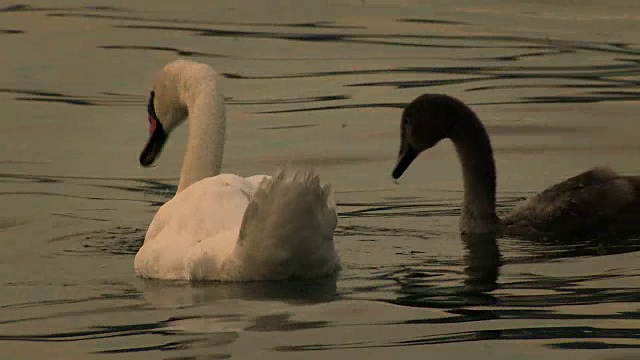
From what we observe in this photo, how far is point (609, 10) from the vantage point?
23.8m

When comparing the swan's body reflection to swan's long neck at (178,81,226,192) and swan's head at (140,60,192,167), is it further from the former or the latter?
swan's head at (140,60,192,167)

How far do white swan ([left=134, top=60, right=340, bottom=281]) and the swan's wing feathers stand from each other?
6.34 ft

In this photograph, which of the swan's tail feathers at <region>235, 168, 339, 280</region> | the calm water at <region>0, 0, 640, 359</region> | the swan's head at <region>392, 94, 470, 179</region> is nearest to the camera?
the calm water at <region>0, 0, 640, 359</region>

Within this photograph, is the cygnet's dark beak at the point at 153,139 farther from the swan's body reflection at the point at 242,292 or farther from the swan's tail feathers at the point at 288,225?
the swan's tail feathers at the point at 288,225

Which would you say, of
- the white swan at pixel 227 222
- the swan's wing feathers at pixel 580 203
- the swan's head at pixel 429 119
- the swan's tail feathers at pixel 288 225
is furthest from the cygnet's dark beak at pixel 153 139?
the swan's tail feathers at pixel 288 225

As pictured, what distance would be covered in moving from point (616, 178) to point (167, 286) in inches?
124

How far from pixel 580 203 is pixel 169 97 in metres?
2.59

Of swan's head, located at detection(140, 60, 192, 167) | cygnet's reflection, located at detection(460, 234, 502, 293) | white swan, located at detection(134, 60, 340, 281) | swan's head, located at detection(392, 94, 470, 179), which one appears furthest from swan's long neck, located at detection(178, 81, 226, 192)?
cygnet's reflection, located at detection(460, 234, 502, 293)

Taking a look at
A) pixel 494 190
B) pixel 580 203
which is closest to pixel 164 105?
pixel 494 190

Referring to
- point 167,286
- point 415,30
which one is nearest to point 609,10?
point 415,30

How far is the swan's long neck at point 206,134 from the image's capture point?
448 inches

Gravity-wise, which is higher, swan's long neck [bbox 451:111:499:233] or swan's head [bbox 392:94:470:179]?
swan's head [bbox 392:94:470:179]

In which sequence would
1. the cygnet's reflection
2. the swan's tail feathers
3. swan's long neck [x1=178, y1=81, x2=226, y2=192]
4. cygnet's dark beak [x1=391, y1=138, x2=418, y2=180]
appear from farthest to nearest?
cygnet's dark beak [x1=391, y1=138, x2=418, y2=180]
swan's long neck [x1=178, y1=81, x2=226, y2=192]
the cygnet's reflection
the swan's tail feathers

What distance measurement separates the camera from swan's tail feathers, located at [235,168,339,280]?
30.1ft
